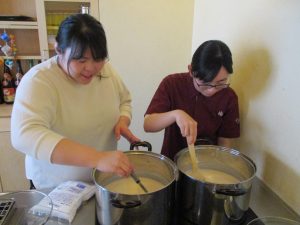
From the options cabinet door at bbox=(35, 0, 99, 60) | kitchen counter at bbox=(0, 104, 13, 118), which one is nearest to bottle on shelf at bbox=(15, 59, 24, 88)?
kitchen counter at bbox=(0, 104, 13, 118)

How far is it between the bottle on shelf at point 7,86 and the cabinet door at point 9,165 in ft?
0.89

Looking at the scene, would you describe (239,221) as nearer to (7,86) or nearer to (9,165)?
(9,165)

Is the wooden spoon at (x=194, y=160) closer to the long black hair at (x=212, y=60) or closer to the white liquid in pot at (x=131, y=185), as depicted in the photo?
the white liquid in pot at (x=131, y=185)

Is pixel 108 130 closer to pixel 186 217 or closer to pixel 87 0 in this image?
pixel 186 217

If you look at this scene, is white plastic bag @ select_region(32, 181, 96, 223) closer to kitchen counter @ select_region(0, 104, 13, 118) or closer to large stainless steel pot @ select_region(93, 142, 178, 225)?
large stainless steel pot @ select_region(93, 142, 178, 225)

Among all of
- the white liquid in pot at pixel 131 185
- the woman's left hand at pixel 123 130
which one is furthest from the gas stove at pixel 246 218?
the woman's left hand at pixel 123 130

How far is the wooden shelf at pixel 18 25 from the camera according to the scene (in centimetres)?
179

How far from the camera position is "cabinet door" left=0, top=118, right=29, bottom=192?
5.93 ft

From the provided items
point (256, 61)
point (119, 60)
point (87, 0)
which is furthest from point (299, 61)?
point (87, 0)

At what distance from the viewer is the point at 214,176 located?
893mm

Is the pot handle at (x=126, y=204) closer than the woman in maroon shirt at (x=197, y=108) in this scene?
Yes

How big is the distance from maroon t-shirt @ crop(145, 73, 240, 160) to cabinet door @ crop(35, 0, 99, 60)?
0.97 m

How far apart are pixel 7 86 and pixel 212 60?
164cm

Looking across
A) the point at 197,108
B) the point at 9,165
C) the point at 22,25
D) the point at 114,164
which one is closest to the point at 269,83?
the point at 197,108
